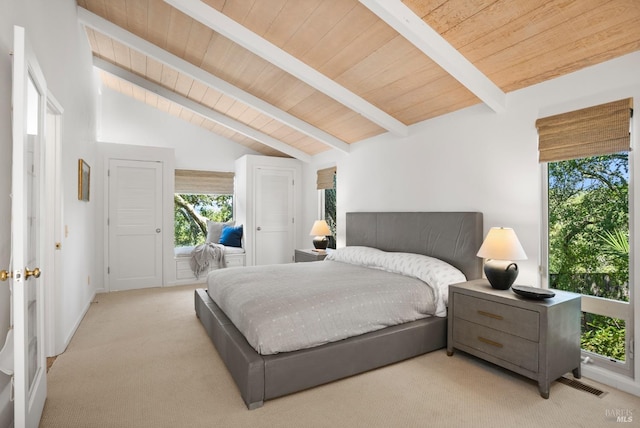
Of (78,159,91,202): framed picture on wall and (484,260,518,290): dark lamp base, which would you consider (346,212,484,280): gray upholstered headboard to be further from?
(78,159,91,202): framed picture on wall

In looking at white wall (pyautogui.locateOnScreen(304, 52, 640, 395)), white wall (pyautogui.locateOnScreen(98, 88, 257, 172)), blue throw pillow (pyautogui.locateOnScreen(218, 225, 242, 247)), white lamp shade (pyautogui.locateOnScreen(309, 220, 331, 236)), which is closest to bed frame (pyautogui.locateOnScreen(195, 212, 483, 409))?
white wall (pyautogui.locateOnScreen(304, 52, 640, 395))

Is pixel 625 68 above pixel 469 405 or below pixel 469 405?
above

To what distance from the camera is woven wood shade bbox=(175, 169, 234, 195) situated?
5793 mm

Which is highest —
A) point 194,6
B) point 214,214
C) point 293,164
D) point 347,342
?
point 194,6

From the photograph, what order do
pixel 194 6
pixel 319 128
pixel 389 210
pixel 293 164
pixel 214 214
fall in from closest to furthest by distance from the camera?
pixel 194 6 → pixel 389 210 → pixel 319 128 → pixel 293 164 → pixel 214 214

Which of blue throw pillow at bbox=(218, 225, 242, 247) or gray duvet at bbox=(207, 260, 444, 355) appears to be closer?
gray duvet at bbox=(207, 260, 444, 355)

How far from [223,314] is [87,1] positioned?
3.18 m

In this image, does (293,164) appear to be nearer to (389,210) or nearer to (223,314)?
(389,210)

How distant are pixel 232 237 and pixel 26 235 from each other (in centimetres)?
435

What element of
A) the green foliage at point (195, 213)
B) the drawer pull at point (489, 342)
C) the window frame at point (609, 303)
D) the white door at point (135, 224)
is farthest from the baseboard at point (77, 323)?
the window frame at point (609, 303)

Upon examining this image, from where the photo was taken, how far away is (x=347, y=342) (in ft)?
7.47

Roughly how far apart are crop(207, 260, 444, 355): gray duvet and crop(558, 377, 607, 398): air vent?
921 mm

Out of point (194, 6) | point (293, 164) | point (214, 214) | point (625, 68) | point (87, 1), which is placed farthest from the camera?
point (214, 214)

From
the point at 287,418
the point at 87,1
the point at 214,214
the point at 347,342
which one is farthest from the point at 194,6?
the point at 214,214
